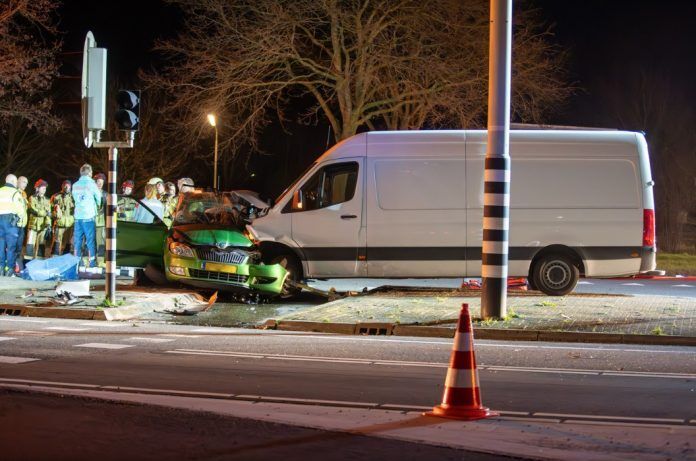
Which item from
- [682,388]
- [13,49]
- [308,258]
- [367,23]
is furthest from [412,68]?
[682,388]

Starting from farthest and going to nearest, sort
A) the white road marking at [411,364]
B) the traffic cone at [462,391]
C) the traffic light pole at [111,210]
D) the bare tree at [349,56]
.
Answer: the bare tree at [349,56]
the traffic light pole at [111,210]
the white road marking at [411,364]
the traffic cone at [462,391]

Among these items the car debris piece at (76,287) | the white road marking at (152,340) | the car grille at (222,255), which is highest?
the car grille at (222,255)

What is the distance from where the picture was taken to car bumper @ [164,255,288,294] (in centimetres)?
1554

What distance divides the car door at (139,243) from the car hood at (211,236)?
511 millimetres

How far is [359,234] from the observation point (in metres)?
15.9

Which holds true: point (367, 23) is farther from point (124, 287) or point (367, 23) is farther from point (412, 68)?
A: point (124, 287)

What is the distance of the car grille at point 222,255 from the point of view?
15.6 m

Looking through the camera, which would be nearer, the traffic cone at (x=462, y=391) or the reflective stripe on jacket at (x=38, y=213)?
the traffic cone at (x=462, y=391)

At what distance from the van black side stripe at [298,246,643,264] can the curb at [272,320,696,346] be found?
3.07 meters

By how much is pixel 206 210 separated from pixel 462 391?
37.5 ft

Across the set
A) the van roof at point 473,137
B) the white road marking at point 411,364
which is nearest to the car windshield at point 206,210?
the van roof at point 473,137

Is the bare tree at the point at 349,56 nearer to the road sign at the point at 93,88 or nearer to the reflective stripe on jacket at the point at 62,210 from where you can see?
the reflective stripe on jacket at the point at 62,210

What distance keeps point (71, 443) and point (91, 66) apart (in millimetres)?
8809

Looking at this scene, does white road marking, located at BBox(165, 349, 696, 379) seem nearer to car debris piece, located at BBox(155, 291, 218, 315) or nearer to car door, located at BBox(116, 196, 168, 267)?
car debris piece, located at BBox(155, 291, 218, 315)
